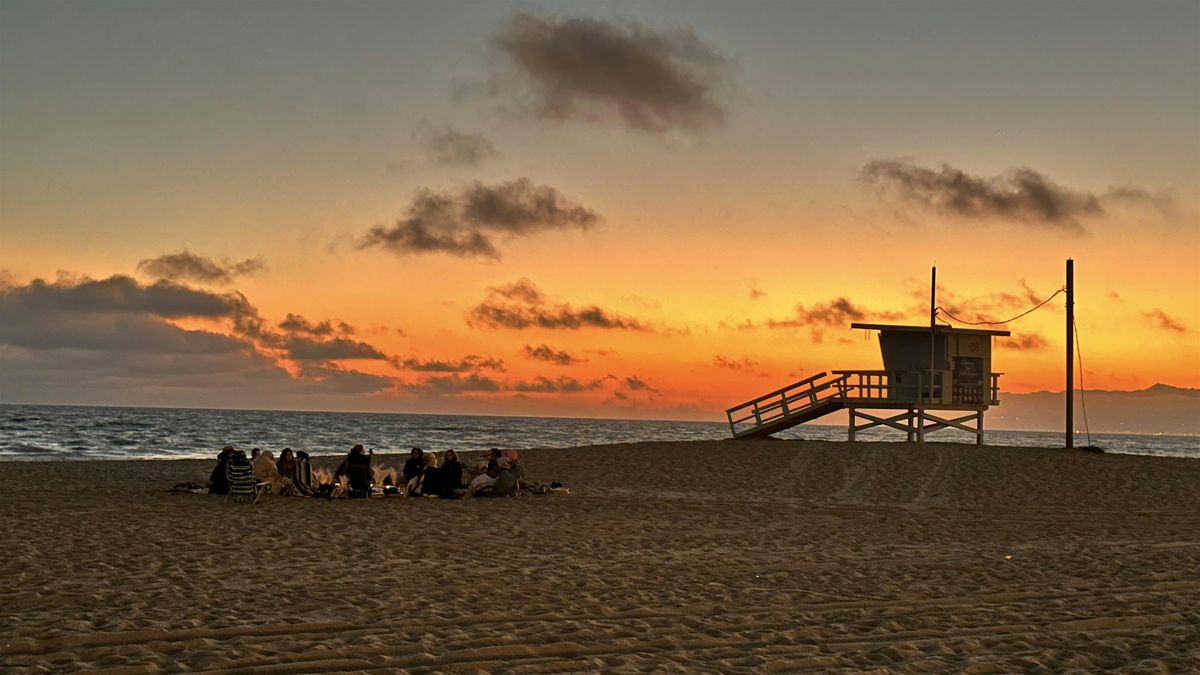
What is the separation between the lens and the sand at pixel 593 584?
26.0ft

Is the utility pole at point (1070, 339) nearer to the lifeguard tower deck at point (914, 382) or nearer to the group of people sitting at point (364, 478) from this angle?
the lifeguard tower deck at point (914, 382)

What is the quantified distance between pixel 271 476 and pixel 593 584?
10.5 m

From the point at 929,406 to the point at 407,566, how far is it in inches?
1005

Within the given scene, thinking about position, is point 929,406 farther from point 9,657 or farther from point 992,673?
point 9,657

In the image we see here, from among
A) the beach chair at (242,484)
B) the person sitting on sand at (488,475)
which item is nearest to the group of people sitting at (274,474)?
the beach chair at (242,484)

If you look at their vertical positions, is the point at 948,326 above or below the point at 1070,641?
above

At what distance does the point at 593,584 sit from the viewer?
10.7 metres

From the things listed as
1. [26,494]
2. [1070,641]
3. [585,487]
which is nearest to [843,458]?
[585,487]

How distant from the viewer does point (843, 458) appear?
2903 centimetres

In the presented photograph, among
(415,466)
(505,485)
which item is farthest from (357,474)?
(505,485)

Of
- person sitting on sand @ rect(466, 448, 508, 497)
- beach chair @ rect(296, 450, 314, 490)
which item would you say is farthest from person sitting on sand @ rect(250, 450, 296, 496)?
person sitting on sand @ rect(466, 448, 508, 497)

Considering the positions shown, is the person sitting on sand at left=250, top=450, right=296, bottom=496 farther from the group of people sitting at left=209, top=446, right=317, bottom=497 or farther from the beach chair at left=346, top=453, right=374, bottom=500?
the beach chair at left=346, top=453, right=374, bottom=500

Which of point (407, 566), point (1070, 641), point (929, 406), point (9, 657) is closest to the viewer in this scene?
point (9, 657)

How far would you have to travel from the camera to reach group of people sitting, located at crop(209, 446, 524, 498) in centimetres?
1966
